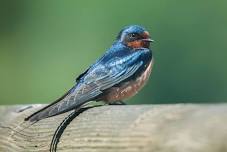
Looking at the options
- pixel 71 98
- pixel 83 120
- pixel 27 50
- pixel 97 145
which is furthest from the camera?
pixel 27 50

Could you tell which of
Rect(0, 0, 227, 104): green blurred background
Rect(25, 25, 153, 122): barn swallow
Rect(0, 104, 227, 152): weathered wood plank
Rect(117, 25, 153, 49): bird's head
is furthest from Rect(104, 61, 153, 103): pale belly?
Rect(0, 0, 227, 104): green blurred background

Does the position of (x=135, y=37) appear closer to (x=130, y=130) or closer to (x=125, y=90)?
(x=125, y=90)

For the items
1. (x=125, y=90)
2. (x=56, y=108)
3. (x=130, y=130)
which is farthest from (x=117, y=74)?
(x=130, y=130)

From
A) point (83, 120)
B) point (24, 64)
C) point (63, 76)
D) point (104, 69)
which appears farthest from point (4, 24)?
point (83, 120)

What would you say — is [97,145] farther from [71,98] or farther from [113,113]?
→ [71,98]

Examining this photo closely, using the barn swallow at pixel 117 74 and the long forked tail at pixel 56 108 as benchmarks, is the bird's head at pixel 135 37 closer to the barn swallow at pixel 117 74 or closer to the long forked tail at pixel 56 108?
the barn swallow at pixel 117 74

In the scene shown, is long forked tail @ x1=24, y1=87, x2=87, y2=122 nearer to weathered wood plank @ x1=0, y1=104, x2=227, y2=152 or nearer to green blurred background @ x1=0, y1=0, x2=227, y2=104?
weathered wood plank @ x1=0, y1=104, x2=227, y2=152
